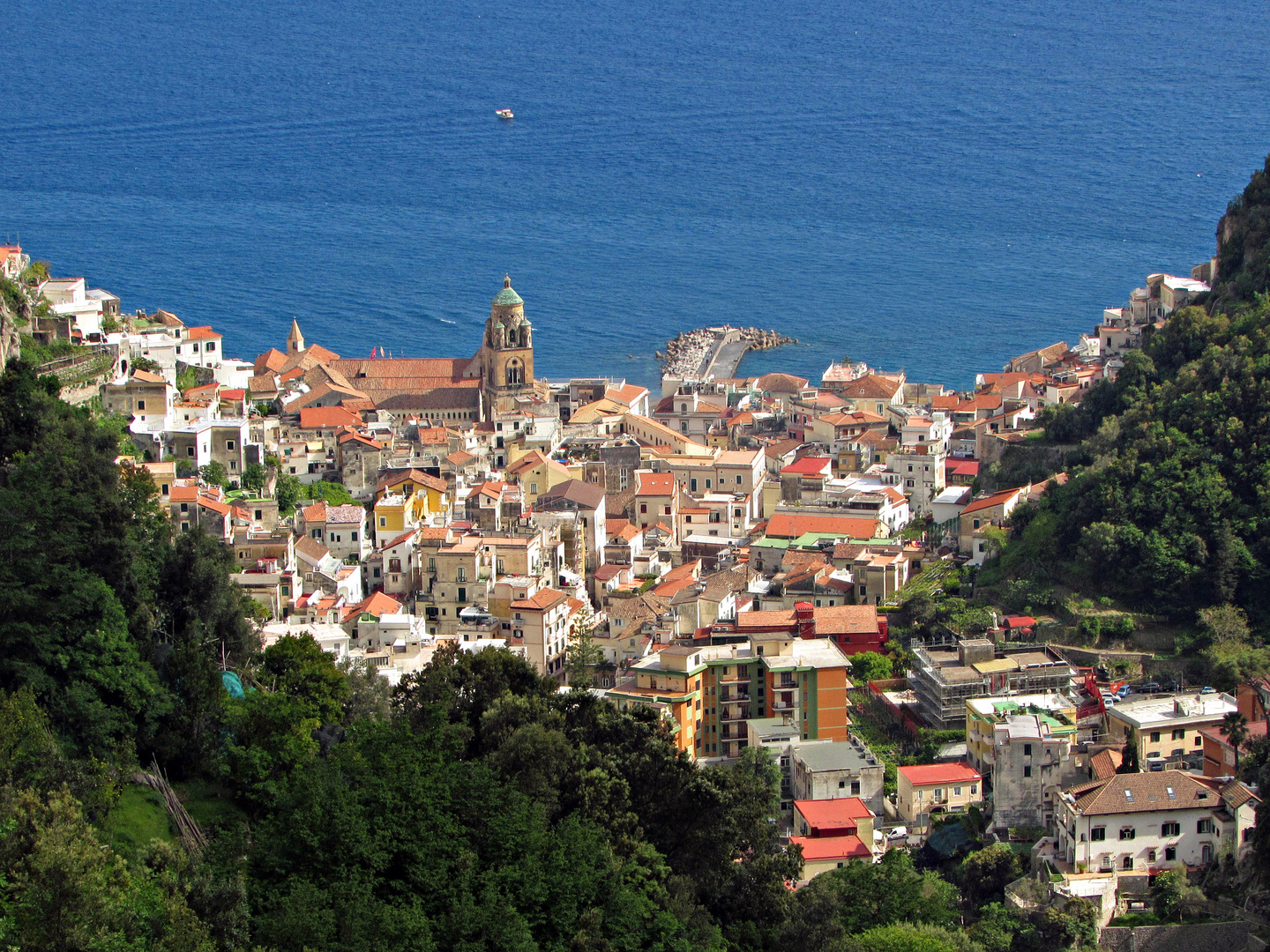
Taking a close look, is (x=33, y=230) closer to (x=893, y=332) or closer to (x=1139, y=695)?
(x=893, y=332)

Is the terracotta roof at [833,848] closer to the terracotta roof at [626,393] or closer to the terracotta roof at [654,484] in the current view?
the terracotta roof at [654,484]

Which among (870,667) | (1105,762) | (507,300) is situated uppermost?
(507,300)

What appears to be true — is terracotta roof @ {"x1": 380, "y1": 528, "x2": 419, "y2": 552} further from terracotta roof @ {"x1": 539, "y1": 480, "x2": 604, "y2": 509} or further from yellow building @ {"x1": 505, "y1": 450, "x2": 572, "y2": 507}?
yellow building @ {"x1": 505, "y1": 450, "x2": 572, "y2": 507}

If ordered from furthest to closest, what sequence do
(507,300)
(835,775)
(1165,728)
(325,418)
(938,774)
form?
(507,300), (325,418), (938,774), (1165,728), (835,775)

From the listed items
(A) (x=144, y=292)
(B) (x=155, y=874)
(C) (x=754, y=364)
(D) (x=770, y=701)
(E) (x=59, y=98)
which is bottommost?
(B) (x=155, y=874)

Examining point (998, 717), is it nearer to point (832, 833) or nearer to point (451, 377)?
point (832, 833)

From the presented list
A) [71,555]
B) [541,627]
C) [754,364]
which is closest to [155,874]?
[71,555]

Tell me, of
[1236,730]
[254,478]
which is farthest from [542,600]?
[1236,730]
